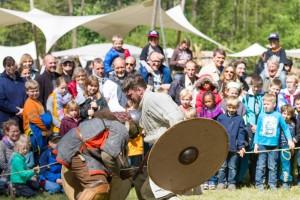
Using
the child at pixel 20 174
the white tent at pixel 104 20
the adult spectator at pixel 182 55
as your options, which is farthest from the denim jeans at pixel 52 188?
the white tent at pixel 104 20

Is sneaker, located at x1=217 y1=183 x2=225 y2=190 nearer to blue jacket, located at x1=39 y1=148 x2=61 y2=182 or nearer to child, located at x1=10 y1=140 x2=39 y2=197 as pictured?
blue jacket, located at x1=39 y1=148 x2=61 y2=182

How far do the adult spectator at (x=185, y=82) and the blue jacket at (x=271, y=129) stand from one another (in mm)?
1097

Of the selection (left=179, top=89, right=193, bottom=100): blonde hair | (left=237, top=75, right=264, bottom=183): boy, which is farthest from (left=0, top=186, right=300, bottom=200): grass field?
(left=179, top=89, right=193, bottom=100): blonde hair

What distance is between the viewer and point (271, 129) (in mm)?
9141

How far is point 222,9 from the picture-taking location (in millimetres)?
40531

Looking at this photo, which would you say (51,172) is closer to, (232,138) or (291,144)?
(232,138)

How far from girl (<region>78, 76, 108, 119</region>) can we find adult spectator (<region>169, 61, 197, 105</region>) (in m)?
1.24

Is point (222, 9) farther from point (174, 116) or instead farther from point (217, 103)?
point (174, 116)

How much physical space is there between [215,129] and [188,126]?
333 mm

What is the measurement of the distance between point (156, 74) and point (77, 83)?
1288 millimetres

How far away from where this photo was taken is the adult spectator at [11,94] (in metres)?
9.30

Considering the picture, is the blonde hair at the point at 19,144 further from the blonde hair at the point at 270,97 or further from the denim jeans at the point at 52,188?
the blonde hair at the point at 270,97

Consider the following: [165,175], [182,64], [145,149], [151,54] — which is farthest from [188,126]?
[182,64]

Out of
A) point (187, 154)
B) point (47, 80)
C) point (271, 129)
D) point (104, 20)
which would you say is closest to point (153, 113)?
point (187, 154)
